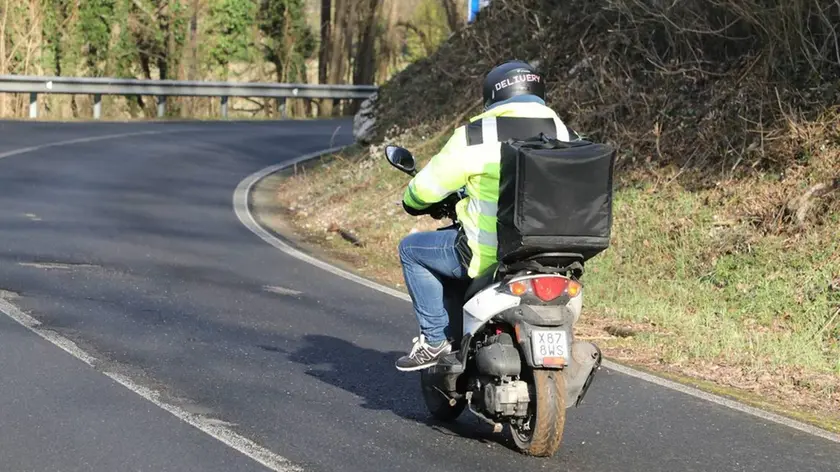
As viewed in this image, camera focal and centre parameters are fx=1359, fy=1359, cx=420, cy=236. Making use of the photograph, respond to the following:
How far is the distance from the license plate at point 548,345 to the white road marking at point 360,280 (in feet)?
6.50

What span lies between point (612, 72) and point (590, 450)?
1094 centimetres

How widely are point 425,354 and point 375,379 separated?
141 centimetres

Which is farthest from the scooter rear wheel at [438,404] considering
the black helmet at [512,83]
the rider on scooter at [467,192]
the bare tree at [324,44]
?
the bare tree at [324,44]

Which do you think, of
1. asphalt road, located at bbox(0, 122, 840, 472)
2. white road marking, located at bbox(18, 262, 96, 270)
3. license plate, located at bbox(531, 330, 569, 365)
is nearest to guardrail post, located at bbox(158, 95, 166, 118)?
asphalt road, located at bbox(0, 122, 840, 472)

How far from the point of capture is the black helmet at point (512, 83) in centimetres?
695

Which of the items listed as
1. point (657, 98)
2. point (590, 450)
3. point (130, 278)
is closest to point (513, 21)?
point (657, 98)

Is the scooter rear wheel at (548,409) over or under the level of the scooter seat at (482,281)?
under

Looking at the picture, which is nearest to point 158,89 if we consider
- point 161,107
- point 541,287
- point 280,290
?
point 161,107

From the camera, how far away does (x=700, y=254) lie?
1300cm

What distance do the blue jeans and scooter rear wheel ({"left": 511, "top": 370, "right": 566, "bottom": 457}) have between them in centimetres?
85

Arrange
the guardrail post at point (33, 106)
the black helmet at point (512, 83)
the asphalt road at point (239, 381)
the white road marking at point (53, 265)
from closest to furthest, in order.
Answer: the asphalt road at point (239, 381), the black helmet at point (512, 83), the white road marking at point (53, 265), the guardrail post at point (33, 106)

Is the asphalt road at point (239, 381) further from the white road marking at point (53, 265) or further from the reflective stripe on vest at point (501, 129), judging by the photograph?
the reflective stripe on vest at point (501, 129)

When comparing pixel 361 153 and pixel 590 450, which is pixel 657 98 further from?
pixel 590 450

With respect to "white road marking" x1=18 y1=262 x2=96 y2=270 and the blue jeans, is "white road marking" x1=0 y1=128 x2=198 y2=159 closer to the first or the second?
"white road marking" x1=18 y1=262 x2=96 y2=270
